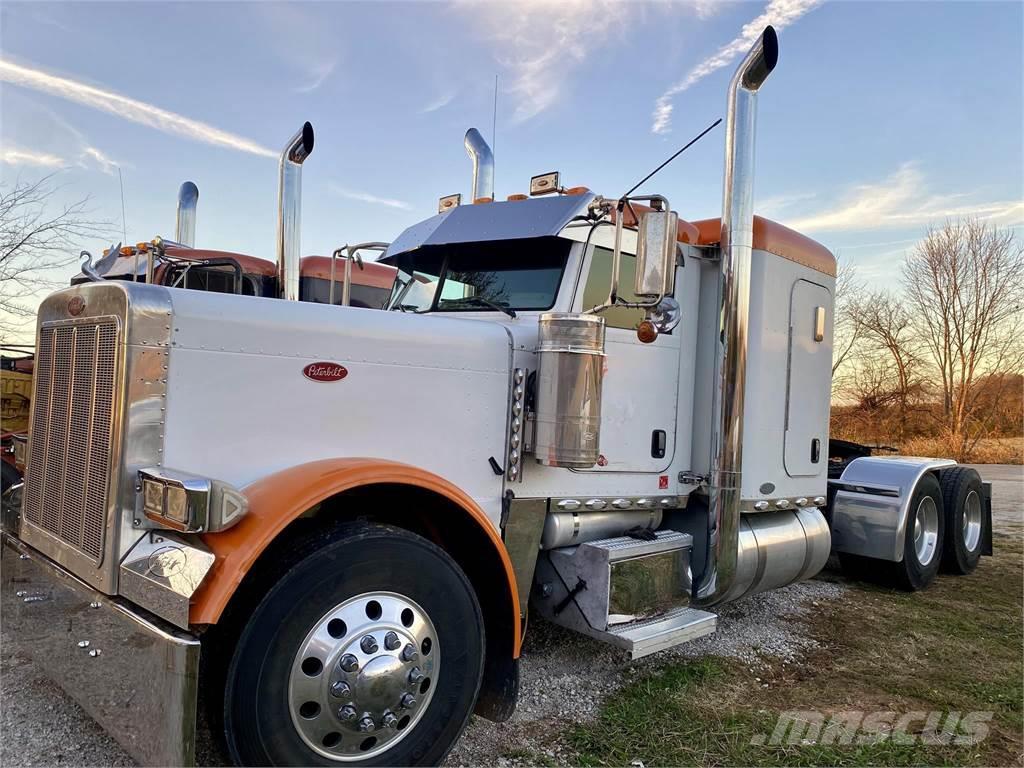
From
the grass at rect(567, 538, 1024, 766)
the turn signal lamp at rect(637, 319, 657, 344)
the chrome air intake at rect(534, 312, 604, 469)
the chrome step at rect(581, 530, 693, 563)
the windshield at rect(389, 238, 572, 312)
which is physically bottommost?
the grass at rect(567, 538, 1024, 766)

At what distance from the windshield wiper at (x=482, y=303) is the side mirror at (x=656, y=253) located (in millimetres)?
778

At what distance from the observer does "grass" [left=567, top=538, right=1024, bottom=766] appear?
3422 mm

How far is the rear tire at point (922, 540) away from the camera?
6.48 m

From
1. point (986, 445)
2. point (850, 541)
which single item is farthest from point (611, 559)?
point (986, 445)

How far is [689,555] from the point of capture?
4504 millimetres

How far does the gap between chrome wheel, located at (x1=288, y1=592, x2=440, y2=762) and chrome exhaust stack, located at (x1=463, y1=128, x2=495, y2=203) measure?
403cm

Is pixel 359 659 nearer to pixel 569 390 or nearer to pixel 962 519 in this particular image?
pixel 569 390

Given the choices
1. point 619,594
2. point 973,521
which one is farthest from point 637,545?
point 973,521

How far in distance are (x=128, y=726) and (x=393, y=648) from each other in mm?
914

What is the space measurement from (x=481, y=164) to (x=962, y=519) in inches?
224

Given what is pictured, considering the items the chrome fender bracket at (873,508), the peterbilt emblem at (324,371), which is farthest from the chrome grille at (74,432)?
the chrome fender bracket at (873,508)

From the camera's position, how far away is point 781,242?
5.00m

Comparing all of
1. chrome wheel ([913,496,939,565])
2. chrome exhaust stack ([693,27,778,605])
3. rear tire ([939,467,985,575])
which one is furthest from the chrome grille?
rear tire ([939,467,985,575])

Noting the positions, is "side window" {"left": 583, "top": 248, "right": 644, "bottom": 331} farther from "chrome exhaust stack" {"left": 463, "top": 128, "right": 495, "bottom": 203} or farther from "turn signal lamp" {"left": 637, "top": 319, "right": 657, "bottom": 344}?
"chrome exhaust stack" {"left": 463, "top": 128, "right": 495, "bottom": 203}
